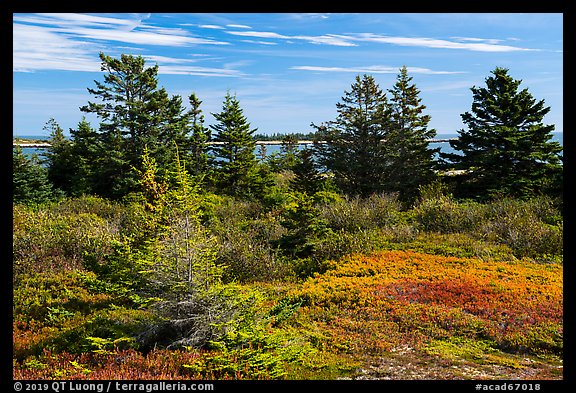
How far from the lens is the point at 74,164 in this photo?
108 feet

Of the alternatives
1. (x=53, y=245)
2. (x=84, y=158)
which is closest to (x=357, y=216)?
(x=53, y=245)

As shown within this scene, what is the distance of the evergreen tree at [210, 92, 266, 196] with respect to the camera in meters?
32.1

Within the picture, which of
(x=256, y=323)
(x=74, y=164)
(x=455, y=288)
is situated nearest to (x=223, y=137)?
(x=74, y=164)

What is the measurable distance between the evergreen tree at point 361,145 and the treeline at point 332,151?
3.4 inches

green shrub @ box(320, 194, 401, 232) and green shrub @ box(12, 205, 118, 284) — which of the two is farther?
green shrub @ box(320, 194, 401, 232)

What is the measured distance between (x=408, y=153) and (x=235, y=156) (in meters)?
14.7

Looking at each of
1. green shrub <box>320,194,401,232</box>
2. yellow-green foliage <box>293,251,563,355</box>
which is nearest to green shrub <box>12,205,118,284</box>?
yellow-green foliage <box>293,251,563,355</box>

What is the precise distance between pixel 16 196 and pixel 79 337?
82.8 feet

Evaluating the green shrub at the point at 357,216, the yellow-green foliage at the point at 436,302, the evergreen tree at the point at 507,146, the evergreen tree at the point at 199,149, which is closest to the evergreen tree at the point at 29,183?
the evergreen tree at the point at 199,149

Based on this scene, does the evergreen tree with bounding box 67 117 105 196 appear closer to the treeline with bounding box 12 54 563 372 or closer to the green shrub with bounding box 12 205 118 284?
the treeline with bounding box 12 54 563 372

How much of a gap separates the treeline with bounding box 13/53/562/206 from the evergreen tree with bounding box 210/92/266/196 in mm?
85

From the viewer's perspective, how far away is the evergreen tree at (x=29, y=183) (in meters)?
28.0

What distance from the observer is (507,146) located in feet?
93.2
